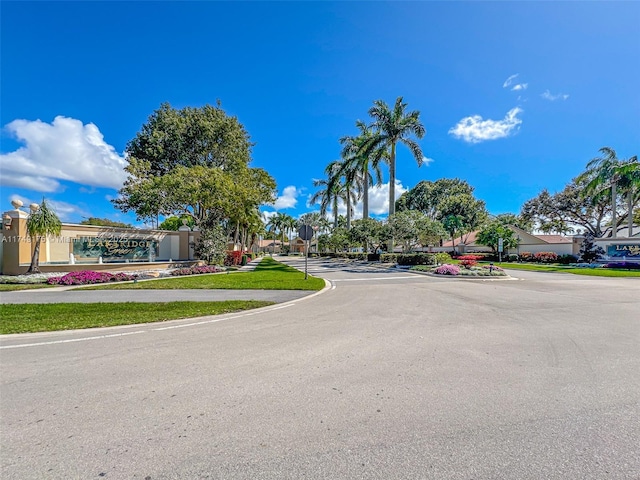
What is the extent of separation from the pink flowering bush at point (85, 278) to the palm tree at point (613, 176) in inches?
1759

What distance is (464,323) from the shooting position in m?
6.64

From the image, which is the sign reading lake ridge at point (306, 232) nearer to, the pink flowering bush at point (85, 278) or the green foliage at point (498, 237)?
the pink flowering bush at point (85, 278)

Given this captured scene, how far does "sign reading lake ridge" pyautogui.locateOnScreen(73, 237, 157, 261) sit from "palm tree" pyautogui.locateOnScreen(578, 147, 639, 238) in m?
44.8

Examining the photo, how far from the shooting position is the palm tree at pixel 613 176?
30653 millimetres

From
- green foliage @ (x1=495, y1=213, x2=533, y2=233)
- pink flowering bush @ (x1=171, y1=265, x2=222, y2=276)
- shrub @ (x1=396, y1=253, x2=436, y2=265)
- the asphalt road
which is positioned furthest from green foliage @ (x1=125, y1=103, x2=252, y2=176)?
green foliage @ (x1=495, y1=213, x2=533, y2=233)

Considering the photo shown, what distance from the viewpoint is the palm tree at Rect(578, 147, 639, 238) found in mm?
30653

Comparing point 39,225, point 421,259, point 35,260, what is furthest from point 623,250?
point 35,260

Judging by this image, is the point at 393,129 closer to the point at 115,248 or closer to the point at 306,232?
the point at 306,232

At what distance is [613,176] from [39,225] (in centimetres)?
5039

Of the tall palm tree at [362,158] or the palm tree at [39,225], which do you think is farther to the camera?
the tall palm tree at [362,158]

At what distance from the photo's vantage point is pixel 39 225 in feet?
52.0

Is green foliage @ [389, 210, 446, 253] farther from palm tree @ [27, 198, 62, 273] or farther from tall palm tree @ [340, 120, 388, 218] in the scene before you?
palm tree @ [27, 198, 62, 273]

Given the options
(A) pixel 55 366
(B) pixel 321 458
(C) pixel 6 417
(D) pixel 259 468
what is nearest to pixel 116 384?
(C) pixel 6 417

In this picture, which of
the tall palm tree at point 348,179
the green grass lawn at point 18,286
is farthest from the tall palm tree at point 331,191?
the green grass lawn at point 18,286
